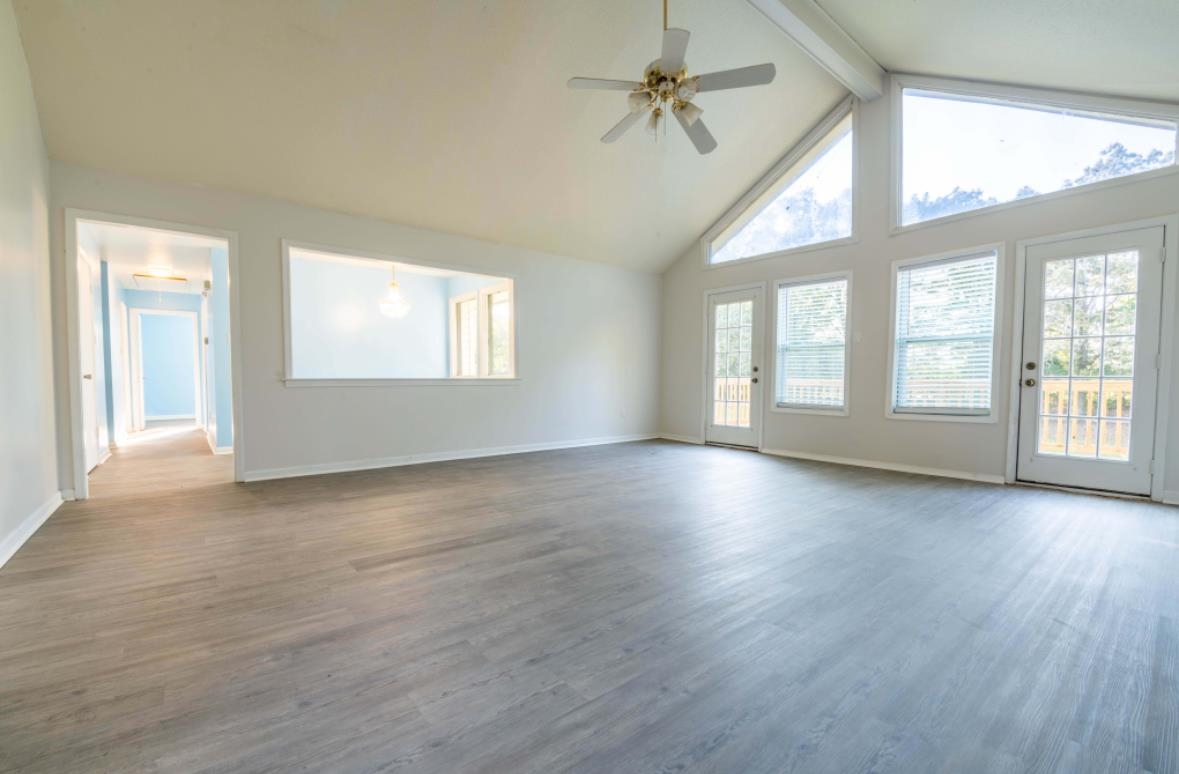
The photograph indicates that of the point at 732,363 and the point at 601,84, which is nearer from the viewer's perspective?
the point at 601,84

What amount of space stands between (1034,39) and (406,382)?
20.2ft

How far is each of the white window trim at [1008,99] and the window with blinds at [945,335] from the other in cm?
45

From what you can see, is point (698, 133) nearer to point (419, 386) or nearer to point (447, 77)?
point (447, 77)

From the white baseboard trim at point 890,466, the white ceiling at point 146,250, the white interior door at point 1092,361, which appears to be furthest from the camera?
the white baseboard trim at point 890,466

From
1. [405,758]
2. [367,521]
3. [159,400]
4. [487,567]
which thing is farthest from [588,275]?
[159,400]

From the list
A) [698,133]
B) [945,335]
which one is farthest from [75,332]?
[945,335]

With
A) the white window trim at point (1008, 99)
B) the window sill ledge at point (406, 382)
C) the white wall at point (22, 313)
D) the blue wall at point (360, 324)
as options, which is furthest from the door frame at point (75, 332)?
the white window trim at point (1008, 99)

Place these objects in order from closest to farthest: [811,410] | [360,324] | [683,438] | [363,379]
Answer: [363,379] < [811,410] < [683,438] < [360,324]

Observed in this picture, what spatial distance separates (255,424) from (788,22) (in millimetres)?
5784

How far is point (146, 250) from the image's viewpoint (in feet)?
18.4

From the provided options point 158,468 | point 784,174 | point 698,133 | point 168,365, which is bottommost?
point 158,468

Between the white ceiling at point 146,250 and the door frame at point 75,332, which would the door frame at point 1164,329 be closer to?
the white ceiling at point 146,250

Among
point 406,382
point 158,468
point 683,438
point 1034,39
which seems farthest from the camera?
point 683,438

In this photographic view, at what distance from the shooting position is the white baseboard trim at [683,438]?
711 cm
